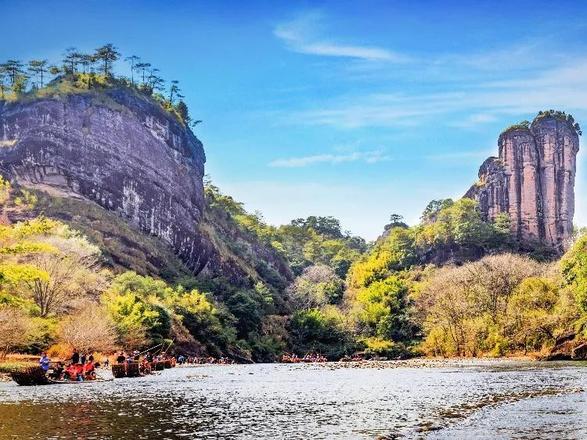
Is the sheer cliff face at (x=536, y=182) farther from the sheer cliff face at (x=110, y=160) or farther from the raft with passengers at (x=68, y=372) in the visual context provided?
A: the raft with passengers at (x=68, y=372)

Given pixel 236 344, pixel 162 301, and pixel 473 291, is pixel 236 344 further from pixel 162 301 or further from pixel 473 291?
pixel 473 291

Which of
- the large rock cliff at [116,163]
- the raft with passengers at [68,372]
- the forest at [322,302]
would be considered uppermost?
the large rock cliff at [116,163]

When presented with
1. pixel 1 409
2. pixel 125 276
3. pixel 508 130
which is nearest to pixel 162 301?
pixel 125 276

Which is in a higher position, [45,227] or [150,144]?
[150,144]

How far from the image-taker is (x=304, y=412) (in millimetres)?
21734

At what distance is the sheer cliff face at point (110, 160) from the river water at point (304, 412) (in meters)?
95.2

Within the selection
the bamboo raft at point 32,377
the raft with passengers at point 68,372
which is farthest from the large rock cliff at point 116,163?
the bamboo raft at point 32,377

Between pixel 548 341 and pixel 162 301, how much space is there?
47.9 m

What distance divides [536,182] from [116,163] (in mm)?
94125

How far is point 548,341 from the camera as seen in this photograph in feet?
232

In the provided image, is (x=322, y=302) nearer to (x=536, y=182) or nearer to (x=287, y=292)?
(x=287, y=292)

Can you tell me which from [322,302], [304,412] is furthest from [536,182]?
[304,412]

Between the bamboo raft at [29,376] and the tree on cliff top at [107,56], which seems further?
the tree on cliff top at [107,56]

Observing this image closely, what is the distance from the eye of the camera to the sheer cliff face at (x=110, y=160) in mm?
121500
